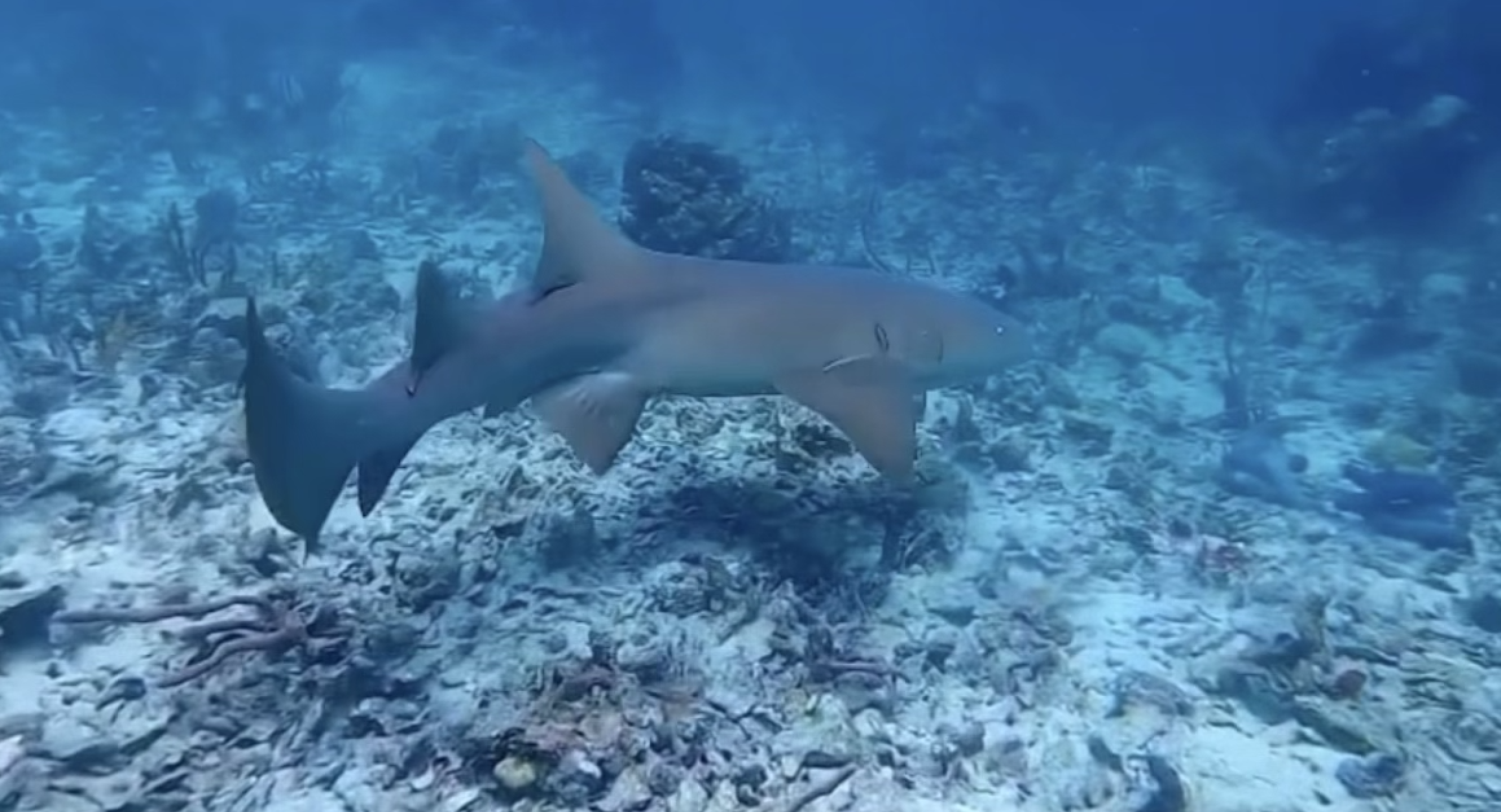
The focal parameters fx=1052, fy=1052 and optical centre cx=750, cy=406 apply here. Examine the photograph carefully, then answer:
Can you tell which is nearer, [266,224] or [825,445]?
[825,445]

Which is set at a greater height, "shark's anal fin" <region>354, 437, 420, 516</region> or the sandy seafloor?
"shark's anal fin" <region>354, 437, 420, 516</region>

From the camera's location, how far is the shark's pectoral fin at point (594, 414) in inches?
204

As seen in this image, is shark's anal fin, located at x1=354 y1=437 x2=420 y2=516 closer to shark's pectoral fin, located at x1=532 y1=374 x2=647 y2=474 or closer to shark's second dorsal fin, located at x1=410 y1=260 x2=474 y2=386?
shark's second dorsal fin, located at x1=410 y1=260 x2=474 y2=386

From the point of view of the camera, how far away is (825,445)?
6.71 metres

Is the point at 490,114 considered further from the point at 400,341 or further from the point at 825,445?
the point at 825,445

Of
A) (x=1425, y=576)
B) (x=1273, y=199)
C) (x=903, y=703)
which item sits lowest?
(x=903, y=703)

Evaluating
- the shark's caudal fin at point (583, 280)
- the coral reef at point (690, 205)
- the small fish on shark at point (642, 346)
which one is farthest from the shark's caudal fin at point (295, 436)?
the coral reef at point (690, 205)

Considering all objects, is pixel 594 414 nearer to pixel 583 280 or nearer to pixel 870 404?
pixel 583 280

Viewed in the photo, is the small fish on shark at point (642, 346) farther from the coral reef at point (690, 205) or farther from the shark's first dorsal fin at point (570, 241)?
the coral reef at point (690, 205)

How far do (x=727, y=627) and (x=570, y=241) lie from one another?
208 centimetres

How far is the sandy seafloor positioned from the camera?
433 centimetres

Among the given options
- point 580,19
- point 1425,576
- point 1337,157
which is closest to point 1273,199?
point 1337,157

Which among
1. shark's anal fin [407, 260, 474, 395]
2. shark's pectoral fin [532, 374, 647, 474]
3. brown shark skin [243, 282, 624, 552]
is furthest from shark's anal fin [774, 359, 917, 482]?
shark's anal fin [407, 260, 474, 395]

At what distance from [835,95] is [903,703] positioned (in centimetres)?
2665
